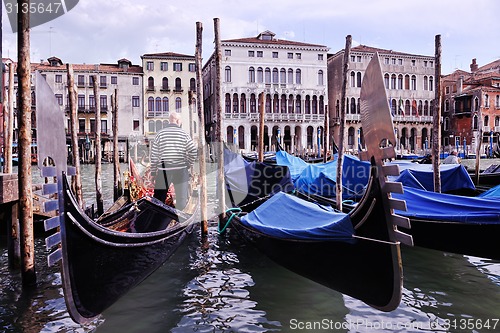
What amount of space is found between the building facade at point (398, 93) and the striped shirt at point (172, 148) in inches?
839

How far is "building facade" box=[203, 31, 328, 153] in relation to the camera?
23.2m

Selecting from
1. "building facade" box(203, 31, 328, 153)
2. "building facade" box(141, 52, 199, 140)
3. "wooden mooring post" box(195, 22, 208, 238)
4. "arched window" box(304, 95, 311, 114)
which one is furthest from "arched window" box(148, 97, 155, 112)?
"wooden mooring post" box(195, 22, 208, 238)

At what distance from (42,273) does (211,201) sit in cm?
467

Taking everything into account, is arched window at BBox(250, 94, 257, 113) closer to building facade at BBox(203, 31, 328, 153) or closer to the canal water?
building facade at BBox(203, 31, 328, 153)

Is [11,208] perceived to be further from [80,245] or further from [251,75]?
[251,75]

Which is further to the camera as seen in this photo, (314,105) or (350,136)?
(350,136)

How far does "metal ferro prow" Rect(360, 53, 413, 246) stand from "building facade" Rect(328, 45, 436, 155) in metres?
22.5

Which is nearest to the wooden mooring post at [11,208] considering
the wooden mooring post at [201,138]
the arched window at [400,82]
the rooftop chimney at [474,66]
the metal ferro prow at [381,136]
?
the wooden mooring post at [201,138]

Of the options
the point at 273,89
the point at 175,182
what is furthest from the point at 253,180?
the point at 273,89

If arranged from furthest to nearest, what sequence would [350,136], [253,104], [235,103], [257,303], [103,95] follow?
1. [350,136]
2. [253,104]
3. [235,103]
4. [103,95]
5. [257,303]

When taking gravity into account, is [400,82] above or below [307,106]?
above

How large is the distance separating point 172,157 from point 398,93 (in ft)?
78.8

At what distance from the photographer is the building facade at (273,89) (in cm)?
2322

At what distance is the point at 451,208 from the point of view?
11.3ft
